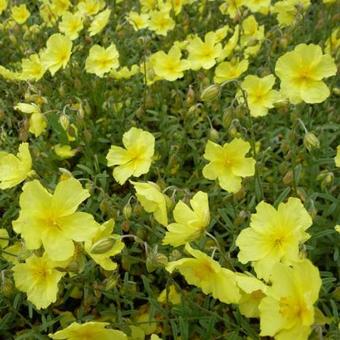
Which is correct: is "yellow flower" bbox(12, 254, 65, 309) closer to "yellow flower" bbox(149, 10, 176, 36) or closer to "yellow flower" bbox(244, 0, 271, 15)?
"yellow flower" bbox(149, 10, 176, 36)

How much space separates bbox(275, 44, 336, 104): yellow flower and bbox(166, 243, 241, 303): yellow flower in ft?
3.24

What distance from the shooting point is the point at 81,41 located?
4.10 meters

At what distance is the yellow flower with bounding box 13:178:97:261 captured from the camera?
5.80ft

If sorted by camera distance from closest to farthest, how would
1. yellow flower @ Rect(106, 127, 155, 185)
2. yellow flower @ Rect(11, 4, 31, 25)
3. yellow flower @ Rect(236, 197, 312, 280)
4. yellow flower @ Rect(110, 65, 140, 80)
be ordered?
yellow flower @ Rect(236, 197, 312, 280) < yellow flower @ Rect(106, 127, 155, 185) < yellow flower @ Rect(110, 65, 140, 80) < yellow flower @ Rect(11, 4, 31, 25)

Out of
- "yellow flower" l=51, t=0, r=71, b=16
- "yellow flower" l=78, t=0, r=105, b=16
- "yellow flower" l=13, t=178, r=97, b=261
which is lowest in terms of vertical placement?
"yellow flower" l=51, t=0, r=71, b=16

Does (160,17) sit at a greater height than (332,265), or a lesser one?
greater

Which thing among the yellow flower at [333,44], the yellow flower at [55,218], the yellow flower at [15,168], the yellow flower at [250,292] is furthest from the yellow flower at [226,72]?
the yellow flower at [250,292]

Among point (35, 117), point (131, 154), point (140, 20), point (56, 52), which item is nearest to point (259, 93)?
point (131, 154)

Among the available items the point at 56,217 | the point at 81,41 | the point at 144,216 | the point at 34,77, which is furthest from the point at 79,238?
the point at 81,41

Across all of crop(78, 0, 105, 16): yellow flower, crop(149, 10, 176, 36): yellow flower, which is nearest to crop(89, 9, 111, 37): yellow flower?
crop(78, 0, 105, 16): yellow flower

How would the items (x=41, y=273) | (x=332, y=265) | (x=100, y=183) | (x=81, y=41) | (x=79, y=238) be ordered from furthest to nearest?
(x=81, y=41) < (x=100, y=183) < (x=332, y=265) < (x=41, y=273) < (x=79, y=238)

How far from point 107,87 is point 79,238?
201cm

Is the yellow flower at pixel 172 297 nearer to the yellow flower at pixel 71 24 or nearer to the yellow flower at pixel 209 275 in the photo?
the yellow flower at pixel 209 275

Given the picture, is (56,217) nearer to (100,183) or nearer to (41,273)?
(41,273)
